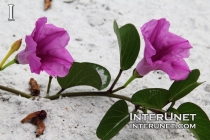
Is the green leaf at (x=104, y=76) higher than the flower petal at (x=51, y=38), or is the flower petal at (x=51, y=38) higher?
the flower petal at (x=51, y=38)

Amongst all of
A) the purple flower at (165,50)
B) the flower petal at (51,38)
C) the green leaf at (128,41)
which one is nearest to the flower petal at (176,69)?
the purple flower at (165,50)

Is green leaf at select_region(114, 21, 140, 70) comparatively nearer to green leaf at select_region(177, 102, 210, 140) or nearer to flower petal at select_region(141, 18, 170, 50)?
flower petal at select_region(141, 18, 170, 50)

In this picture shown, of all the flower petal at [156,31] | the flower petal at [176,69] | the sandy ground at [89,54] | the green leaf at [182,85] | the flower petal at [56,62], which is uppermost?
the flower petal at [156,31]

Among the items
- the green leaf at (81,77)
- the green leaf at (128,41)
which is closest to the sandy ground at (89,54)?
the green leaf at (81,77)

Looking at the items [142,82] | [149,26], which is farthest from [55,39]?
[142,82]

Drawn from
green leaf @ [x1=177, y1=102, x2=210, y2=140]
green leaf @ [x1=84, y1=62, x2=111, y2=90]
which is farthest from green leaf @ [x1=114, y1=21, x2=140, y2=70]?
green leaf @ [x1=177, y1=102, x2=210, y2=140]

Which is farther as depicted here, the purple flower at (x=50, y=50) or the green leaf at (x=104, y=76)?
the green leaf at (x=104, y=76)

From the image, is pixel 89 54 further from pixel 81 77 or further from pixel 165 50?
pixel 165 50

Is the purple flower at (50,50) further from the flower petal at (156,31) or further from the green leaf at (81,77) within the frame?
the flower petal at (156,31)
